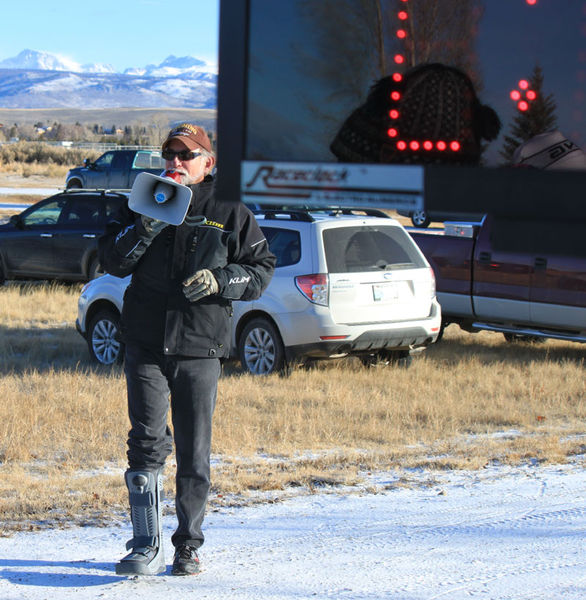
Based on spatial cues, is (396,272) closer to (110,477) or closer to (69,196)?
(110,477)


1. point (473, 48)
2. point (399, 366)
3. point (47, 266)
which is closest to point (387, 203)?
point (473, 48)

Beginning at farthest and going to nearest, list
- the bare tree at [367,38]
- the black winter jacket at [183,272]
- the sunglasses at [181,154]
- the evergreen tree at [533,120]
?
the black winter jacket at [183,272]
the sunglasses at [181,154]
the bare tree at [367,38]
the evergreen tree at [533,120]

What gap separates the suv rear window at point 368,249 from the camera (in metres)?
9.43

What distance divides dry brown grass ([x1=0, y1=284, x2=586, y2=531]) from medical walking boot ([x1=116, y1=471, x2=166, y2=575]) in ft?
3.47

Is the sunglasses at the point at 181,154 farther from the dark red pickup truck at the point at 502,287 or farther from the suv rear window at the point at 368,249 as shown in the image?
the dark red pickup truck at the point at 502,287

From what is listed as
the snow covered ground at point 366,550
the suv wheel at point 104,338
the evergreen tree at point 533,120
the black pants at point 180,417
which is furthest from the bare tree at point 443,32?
the suv wheel at point 104,338

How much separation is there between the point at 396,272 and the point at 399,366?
1.15 meters

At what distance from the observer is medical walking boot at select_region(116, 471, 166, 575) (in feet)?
15.4

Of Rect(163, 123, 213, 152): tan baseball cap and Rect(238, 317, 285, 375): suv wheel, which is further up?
Rect(163, 123, 213, 152): tan baseball cap

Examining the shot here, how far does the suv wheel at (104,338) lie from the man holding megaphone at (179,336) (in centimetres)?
590

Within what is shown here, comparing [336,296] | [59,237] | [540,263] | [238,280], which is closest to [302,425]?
[336,296]

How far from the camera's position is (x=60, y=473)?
649cm

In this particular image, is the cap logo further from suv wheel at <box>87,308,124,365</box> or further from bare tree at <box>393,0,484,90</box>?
suv wheel at <box>87,308,124,365</box>

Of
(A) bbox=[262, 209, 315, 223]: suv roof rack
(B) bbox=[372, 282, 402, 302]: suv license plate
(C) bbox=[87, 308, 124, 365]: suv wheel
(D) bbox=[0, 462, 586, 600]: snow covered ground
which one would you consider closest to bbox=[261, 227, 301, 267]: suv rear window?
(A) bbox=[262, 209, 315, 223]: suv roof rack
